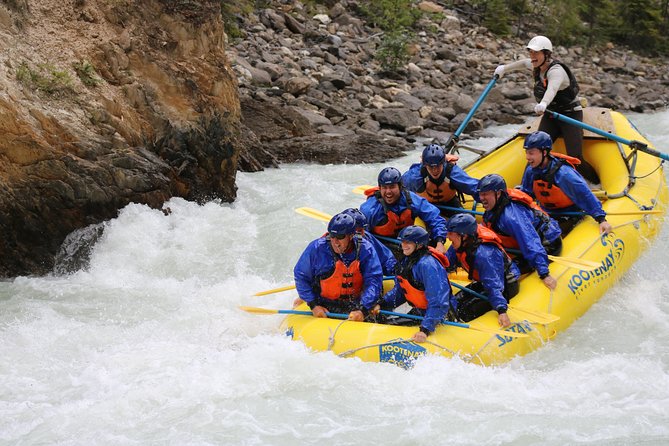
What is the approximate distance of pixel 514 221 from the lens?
6.44 meters

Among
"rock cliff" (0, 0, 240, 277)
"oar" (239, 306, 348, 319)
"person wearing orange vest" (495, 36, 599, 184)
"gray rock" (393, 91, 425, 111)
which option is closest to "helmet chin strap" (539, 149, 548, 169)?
"person wearing orange vest" (495, 36, 599, 184)

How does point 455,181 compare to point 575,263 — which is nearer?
point 575,263

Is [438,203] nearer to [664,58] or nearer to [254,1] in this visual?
[254,1]

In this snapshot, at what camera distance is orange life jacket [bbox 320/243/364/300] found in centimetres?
614

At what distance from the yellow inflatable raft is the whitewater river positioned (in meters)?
0.11

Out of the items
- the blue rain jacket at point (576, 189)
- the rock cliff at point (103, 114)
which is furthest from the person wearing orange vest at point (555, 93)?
the rock cliff at point (103, 114)

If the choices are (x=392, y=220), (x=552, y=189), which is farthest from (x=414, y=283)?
(x=552, y=189)

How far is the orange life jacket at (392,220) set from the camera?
6875 millimetres

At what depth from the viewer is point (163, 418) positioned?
534 centimetres

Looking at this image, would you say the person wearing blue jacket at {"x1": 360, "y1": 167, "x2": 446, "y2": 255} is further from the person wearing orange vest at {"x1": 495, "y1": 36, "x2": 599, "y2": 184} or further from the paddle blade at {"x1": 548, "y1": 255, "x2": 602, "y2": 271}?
the person wearing orange vest at {"x1": 495, "y1": 36, "x2": 599, "y2": 184}

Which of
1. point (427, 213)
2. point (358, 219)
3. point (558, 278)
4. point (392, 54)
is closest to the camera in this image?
point (358, 219)

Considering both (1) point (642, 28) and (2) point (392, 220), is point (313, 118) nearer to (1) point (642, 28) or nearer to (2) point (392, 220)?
(2) point (392, 220)

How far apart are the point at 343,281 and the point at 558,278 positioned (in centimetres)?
178

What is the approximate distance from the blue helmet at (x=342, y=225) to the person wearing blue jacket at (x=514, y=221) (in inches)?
46.7
